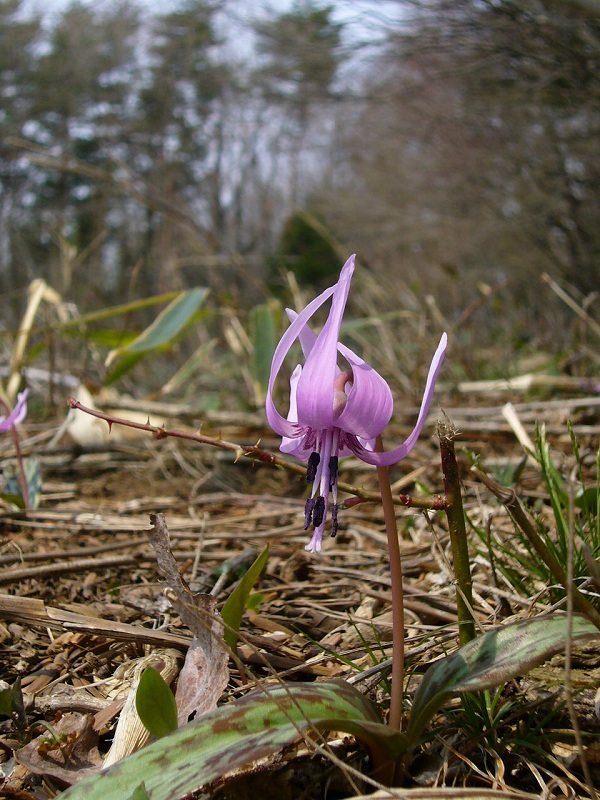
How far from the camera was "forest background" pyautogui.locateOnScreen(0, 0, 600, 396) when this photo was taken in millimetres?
3822

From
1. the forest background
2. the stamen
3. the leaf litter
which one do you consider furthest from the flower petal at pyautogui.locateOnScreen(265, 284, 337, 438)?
the forest background

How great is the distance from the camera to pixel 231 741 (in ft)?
2.47

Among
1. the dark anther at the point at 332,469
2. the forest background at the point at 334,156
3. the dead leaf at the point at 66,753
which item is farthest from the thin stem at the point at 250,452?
the forest background at the point at 334,156

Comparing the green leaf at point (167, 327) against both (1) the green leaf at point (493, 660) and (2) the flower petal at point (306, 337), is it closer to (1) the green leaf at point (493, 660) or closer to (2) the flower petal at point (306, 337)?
(2) the flower petal at point (306, 337)

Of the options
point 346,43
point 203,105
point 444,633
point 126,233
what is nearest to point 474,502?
point 444,633

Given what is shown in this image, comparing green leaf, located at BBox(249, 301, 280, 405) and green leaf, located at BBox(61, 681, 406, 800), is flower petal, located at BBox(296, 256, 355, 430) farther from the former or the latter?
green leaf, located at BBox(249, 301, 280, 405)

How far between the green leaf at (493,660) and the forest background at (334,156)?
1688 millimetres

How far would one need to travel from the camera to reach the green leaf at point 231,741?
717 millimetres

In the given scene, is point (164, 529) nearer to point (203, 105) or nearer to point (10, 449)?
point (10, 449)

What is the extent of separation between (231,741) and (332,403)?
394 mm

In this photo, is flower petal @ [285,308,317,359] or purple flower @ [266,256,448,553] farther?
flower petal @ [285,308,317,359]

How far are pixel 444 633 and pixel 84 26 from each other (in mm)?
20180

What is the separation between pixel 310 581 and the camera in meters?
1.61

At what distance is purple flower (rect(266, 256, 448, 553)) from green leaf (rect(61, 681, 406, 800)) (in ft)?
0.63
